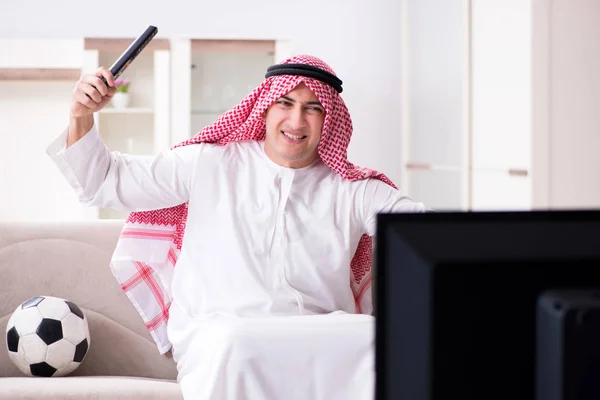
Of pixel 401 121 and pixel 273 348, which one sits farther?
pixel 401 121

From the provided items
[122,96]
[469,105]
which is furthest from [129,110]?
[469,105]

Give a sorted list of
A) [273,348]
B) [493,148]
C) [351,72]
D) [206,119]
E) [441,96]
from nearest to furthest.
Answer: [273,348], [493,148], [441,96], [206,119], [351,72]

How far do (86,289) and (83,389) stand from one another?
45cm

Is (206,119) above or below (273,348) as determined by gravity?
above

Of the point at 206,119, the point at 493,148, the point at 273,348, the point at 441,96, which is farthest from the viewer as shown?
the point at 206,119

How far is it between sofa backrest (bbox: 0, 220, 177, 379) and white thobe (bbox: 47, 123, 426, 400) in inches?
6.4

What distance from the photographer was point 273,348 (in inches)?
85.4

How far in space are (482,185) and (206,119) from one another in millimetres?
2095

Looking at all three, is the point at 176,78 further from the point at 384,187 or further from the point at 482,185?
the point at 384,187

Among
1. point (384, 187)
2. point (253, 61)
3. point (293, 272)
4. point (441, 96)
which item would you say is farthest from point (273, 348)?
point (253, 61)

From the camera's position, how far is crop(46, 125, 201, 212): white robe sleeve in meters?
2.44

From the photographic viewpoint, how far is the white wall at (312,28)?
5844 millimetres

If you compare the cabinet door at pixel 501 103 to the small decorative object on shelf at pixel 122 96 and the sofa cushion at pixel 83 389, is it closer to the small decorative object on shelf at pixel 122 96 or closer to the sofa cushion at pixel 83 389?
the sofa cushion at pixel 83 389

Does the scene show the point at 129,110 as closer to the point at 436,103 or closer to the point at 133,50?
the point at 436,103
